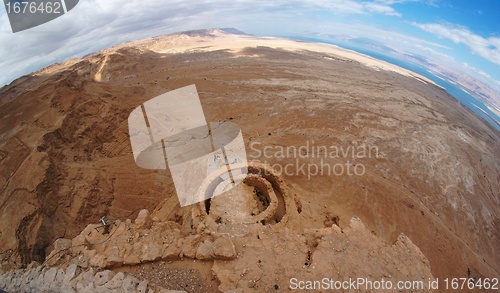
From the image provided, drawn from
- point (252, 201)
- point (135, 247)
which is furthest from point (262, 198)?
point (135, 247)

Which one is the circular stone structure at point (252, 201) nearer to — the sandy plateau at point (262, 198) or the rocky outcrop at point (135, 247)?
the sandy plateau at point (262, 198)

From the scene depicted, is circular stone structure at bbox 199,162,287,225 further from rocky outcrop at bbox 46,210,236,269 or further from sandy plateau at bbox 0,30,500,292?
rocky outcrop at bbox 46,210,236,269

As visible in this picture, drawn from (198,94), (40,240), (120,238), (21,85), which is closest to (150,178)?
(40,240)

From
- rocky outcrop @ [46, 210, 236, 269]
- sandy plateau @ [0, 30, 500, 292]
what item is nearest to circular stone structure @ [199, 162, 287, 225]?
sandy plateau @ [0, 30, 500, 292]

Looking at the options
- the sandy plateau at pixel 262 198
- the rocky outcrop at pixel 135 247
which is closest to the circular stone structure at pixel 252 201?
the sandy plateau at pixel 262 198

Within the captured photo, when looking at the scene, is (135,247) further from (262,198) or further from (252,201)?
(262,198)

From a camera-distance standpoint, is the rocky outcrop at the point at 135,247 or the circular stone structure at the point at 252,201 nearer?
the rocky outcrop at the point at 135,247
